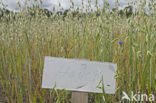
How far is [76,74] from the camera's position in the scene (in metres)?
0.91

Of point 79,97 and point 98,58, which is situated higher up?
point 98,58

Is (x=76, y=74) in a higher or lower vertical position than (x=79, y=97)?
higher

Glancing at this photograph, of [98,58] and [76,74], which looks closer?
[76,74]

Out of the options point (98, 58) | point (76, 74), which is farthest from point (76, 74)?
point (98, 58)

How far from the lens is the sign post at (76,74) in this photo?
35.6 inches

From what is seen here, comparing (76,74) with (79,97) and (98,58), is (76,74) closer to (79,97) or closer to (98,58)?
(79,97)

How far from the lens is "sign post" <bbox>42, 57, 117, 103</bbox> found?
0.90m

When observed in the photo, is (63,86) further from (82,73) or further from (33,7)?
(33,7)

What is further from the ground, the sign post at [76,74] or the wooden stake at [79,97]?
the sign post at [76,74]

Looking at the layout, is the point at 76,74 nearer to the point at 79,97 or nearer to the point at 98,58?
the point at 79,97

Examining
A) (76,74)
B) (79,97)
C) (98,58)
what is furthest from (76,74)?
(98,58)

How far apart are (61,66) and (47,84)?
11cm

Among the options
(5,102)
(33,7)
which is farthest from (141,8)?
(5,102)

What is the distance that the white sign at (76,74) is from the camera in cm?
90
